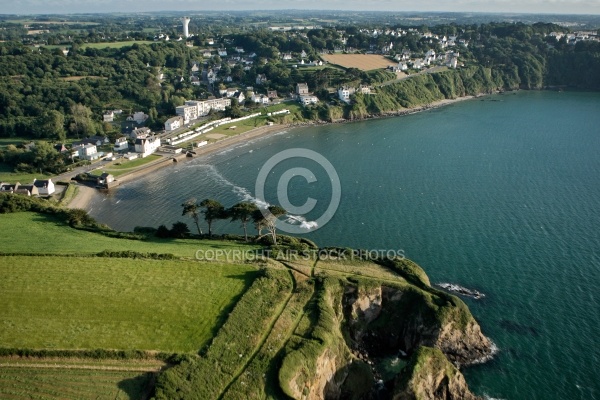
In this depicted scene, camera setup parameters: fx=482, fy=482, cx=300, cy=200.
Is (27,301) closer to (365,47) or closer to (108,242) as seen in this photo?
(108,242)

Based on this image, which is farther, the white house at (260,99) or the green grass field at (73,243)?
the white house at (260,99)

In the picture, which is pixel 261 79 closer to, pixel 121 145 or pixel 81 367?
pixel 121 145

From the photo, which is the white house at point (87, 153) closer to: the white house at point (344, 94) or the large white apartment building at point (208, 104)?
the large white apartment building at point (208, 104)

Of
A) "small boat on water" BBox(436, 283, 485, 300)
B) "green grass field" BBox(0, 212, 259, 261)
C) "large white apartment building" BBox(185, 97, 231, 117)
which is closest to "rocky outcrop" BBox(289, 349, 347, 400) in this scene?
"small boat on water" BBox(436, 283, 485, 300)

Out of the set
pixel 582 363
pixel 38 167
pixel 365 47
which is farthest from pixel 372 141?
pixel 365 47

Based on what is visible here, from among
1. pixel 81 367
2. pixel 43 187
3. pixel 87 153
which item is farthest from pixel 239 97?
pixel 81 367

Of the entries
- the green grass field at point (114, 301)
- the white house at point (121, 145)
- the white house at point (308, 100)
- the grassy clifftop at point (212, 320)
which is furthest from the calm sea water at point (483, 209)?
the green grass field at point (114, 301)

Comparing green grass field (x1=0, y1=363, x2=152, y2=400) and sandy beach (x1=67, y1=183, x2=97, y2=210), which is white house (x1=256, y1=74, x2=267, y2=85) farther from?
green grass field (x1=0, y1=363, x2=152, y2=400)
